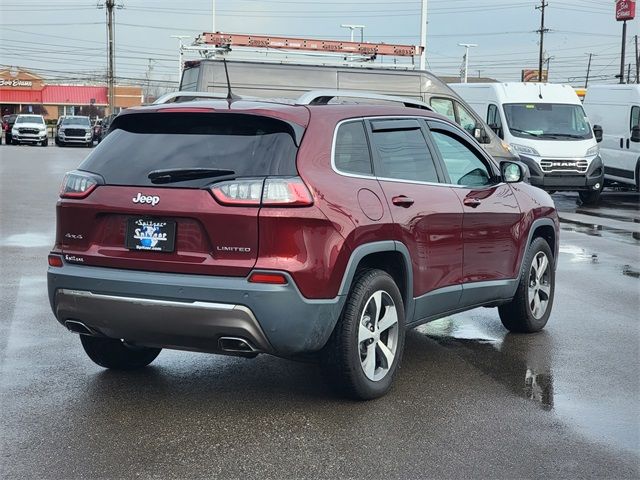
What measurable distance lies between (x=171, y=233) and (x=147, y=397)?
1.14m

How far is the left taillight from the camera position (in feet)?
17.6

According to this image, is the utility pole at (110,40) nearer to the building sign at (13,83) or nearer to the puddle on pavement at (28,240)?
the building sign at (13,83)

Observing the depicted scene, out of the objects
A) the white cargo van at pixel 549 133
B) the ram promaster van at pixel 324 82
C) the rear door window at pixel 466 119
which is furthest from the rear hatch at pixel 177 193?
the white cargo van at pixel 549 133

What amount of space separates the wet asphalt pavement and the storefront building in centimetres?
10067

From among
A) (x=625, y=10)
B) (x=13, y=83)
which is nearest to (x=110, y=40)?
(x=13, y=83)

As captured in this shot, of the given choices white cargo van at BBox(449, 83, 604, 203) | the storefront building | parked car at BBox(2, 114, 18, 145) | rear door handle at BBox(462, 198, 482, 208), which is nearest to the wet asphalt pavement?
rear door handle at BBox(462, 198, 482, 208)

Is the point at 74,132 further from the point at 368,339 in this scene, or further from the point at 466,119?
the point at 368,339

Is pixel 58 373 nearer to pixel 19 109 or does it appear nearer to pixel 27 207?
pixel 27 207

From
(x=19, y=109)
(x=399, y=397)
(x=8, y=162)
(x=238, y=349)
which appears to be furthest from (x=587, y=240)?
(x=19, y=109)

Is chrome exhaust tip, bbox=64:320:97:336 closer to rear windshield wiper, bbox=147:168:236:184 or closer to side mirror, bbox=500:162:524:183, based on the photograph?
rear windshield wiper, bbox=147:168:236:184

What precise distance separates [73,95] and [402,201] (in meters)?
106

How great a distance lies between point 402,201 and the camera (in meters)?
5.79

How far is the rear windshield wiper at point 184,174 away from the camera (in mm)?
5062

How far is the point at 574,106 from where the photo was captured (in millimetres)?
21281
